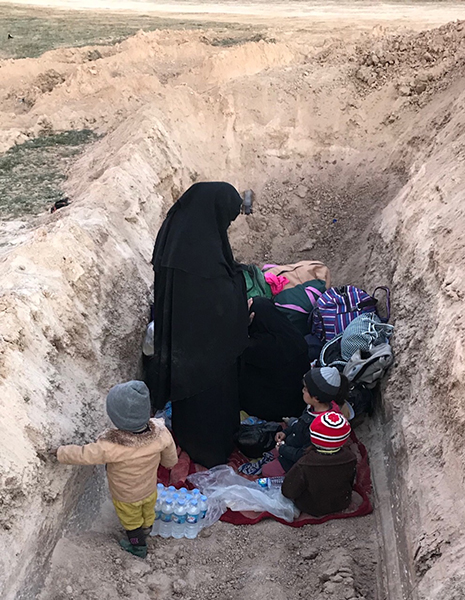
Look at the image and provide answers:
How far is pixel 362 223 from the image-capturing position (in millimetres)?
6109

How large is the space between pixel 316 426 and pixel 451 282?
3.87 feet

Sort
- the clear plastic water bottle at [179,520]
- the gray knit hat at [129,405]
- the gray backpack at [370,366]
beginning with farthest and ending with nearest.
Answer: the gray backpack at [370,366], the clear plastic water bottle at [179,520], the gray knit hat at [129,405]

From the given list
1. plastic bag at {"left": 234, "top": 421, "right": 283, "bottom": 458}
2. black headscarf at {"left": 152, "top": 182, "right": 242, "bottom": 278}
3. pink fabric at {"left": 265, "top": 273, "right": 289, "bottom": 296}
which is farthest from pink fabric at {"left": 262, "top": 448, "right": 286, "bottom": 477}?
pink fabric at {"left": 265, "top": 273, "right": 289, "bottom": 296}

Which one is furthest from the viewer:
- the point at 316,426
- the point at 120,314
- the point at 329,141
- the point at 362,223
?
the point at 329,141

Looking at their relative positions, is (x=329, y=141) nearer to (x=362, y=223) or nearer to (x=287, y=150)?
(x=287, y=150)

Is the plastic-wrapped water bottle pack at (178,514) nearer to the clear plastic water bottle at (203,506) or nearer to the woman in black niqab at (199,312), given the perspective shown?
the clear plastic water bottle at (203,506)

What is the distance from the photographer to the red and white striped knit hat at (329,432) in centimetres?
312

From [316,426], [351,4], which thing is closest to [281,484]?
[316,426]

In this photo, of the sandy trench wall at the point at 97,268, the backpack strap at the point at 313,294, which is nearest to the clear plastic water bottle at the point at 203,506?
the sandy trench wall at the point at 97,268

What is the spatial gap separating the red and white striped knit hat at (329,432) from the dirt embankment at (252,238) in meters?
0.33

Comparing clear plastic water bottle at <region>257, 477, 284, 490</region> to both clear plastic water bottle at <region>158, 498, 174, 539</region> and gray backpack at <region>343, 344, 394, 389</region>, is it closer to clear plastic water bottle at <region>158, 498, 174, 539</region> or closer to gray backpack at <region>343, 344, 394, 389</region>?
clear plastic water bottle at <region>158, 498, 174, 539</region>

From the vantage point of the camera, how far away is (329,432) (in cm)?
312

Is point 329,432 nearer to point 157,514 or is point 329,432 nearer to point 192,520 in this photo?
point 192,520

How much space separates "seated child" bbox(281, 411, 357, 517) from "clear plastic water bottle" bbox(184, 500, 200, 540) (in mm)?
523
